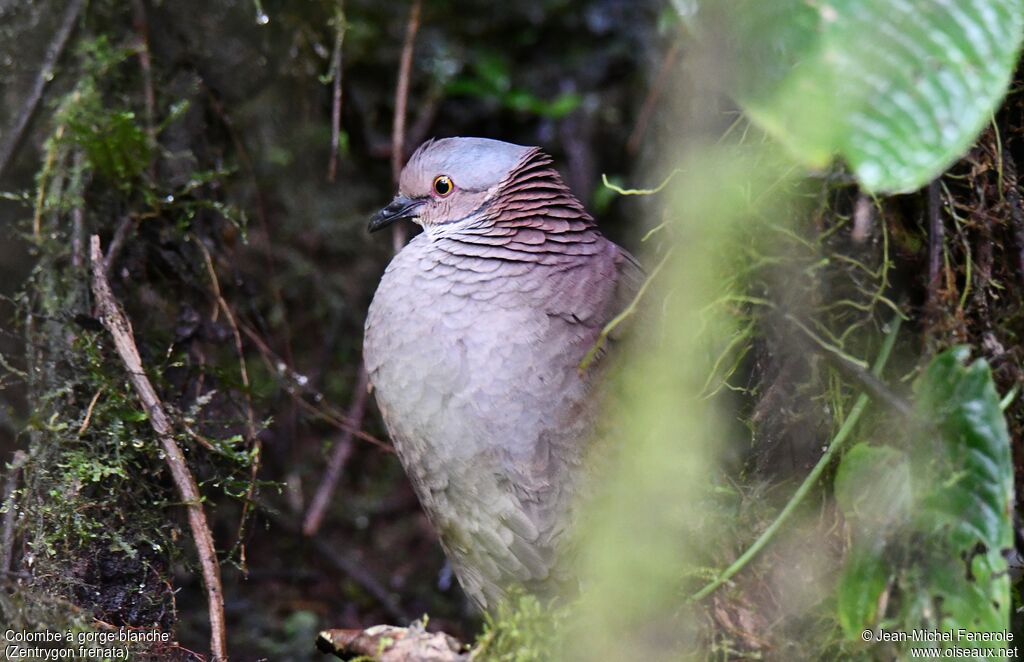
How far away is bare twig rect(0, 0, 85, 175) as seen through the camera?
127 inches

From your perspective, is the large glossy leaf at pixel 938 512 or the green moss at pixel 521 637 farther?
the green moss at pixel 521 637

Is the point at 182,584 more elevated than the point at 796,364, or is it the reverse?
the point at 796,364

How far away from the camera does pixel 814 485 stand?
2.14 metres

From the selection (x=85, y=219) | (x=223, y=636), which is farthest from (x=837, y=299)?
(x=85, y=219)

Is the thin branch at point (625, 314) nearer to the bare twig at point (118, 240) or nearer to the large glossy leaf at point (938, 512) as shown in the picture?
the large glossy leaf at point (938, 512)

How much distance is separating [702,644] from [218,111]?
246cm

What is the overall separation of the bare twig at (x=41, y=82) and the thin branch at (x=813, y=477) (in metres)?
2.56

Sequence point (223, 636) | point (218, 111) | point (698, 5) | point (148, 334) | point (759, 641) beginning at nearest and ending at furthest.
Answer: point (698, 5) → point (759, 641) → point (223, 636) → point (148, 334) → point (218, 111)

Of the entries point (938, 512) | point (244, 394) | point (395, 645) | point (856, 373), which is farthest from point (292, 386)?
point (938, 512)

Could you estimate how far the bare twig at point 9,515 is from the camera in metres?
2.31

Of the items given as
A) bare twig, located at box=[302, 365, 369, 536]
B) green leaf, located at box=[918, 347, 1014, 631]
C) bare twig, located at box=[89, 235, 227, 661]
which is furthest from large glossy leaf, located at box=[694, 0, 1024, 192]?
bare twig, located at box=[302, 365, 369, 536]

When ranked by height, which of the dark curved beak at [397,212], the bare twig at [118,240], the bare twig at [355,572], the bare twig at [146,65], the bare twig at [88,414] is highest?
the bare twig at [146,65]

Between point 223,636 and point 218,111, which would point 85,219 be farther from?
point 223,636

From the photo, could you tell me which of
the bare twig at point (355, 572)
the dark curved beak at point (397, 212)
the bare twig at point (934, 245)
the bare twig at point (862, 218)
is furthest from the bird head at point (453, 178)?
the bare twig at point (355, 572)
